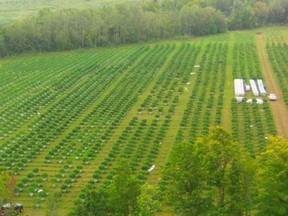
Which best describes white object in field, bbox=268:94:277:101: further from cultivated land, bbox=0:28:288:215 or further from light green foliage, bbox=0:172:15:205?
light green foliage, bbox=0:172:15:205

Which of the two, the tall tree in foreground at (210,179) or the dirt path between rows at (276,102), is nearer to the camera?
the tall tree in foreground at (210,179)

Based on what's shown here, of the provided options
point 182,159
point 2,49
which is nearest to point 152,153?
point 182,159

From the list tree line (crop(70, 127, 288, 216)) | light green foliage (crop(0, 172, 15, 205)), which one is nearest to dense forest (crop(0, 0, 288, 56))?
light green foliage (crop(0, 172, 15, 205))

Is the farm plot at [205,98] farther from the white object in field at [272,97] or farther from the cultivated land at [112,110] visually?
the white object in field at [272,97]

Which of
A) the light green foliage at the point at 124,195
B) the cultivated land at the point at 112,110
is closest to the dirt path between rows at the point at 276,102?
the cultivated land at the point at 112,110

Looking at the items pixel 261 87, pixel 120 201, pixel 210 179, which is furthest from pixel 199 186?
pixel 261 87

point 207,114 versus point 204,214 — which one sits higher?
point 204,214

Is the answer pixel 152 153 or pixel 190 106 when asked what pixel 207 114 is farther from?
pixel 152 153
